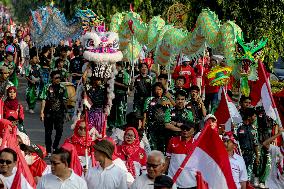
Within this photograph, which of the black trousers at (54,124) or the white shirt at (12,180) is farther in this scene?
the black trousers at (54,124)

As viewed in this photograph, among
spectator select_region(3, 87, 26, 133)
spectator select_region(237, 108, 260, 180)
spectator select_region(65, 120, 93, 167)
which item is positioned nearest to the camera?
spectator select_region(65, 120, 93, 167)

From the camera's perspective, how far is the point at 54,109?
1741cm

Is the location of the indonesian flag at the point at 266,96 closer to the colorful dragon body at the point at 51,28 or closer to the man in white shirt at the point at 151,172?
the man in white shirt at the point at 151,172

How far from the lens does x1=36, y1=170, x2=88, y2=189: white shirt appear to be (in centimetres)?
903

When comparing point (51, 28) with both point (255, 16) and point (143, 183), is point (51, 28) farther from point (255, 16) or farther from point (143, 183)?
point (143, 183)

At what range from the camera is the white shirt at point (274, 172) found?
13898 millimetres

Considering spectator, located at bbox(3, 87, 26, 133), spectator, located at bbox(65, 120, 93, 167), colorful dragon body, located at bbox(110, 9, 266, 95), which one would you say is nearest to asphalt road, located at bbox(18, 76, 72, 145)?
Result: colorful dragon body, located at bbox(110, 9, 266, 95)

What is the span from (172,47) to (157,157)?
11872mm

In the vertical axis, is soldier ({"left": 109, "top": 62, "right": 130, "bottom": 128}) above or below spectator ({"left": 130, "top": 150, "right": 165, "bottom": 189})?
below

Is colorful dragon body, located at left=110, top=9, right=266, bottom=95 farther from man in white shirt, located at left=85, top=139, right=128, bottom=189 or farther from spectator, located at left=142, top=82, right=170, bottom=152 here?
man in white shirt, located at left=85, top=139, right=128, bottom=189

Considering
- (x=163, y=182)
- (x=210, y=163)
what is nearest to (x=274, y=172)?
(x=210, y=163)

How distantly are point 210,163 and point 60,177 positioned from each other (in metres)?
1.52

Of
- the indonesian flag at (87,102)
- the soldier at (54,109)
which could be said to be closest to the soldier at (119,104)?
the soldier at (54,109)

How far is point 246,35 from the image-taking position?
85.7 ft
